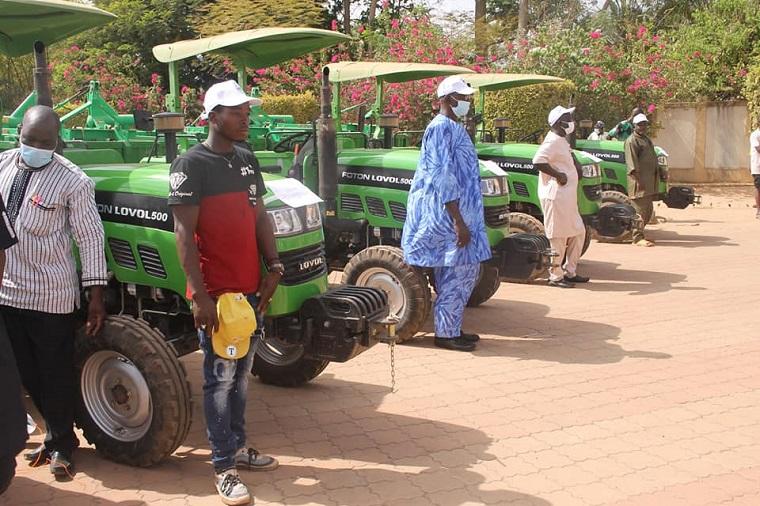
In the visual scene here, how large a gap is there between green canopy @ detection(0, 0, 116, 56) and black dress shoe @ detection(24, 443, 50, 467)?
262cm

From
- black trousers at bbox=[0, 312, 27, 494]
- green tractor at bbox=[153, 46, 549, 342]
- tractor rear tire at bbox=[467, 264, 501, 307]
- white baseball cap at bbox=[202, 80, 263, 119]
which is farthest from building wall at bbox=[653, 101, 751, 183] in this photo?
black trousers at bbox=[0, 312, 27, 494]

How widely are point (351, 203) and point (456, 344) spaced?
1.81m

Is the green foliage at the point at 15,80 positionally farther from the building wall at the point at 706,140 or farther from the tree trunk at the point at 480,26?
the building wall at the point at 706,140

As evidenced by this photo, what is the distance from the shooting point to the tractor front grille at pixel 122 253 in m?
4.68

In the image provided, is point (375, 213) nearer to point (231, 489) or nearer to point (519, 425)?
point (519, 425)

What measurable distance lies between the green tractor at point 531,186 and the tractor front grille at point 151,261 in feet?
18.4

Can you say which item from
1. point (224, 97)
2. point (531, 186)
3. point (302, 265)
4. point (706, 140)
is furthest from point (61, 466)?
point (706, 140)

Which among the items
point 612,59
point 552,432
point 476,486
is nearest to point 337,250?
point 552,432

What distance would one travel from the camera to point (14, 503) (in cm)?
416

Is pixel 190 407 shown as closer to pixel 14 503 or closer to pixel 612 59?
pixel 14 503

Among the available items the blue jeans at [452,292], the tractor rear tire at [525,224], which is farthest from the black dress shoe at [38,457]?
the tractor rear tire at [525,224]

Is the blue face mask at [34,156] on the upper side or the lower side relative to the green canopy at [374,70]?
lower

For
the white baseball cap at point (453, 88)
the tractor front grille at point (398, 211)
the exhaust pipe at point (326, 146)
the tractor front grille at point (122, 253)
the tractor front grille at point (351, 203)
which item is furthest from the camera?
the tractor front grille at point (351, 203)

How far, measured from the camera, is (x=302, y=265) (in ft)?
15.7
